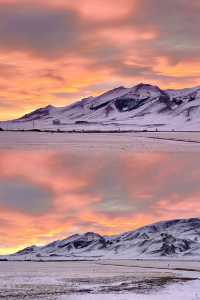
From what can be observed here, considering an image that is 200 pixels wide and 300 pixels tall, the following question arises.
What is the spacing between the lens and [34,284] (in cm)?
4512

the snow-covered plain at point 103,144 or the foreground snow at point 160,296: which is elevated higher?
the snow-covered plain at point 103,144

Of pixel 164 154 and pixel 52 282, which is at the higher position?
pixel 164 154

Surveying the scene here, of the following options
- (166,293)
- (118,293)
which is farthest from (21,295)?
(166,293)

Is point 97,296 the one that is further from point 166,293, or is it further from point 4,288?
point 4,288

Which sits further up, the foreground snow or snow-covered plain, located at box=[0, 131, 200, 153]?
snow-covered plain, located at box=[0, 131, 200, 153]

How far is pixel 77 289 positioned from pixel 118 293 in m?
4.10

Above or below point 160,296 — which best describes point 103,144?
above

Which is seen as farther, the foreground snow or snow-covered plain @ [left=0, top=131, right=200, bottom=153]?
snow-covered plain @ [left=0, top=131, right=200, bottom=153]

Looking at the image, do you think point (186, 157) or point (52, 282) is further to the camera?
point (186, 157)

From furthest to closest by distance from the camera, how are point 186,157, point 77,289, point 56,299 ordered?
point 186,157
point 77,289
point 56,299

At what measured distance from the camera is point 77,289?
41406mm

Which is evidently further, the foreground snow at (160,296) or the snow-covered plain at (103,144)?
the snow-covered plain at (103,144)

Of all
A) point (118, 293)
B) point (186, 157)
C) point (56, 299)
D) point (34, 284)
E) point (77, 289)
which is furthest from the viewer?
point (186, 157)

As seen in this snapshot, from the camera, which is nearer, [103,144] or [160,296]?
[160,296]
